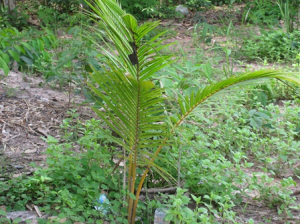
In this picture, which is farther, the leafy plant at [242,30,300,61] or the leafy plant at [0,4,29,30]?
the leafy plant at [0,4,29,30]

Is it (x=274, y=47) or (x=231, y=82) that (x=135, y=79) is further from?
(x=274, y=47)

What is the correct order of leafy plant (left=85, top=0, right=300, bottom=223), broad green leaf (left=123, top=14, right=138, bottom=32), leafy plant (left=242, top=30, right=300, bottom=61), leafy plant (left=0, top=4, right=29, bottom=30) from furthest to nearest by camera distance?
1. leafy plant (left=0, top=4, right=29, bottom=30)
2. leafy plant (left=242, top=30, right=300, bottom=61)
3. leafy plant (left=85, top=0, right=300, bottom=223)
4. broad green leaf (left=123, top=14, right=138, bottom=32)

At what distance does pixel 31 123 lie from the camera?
359 centimetres

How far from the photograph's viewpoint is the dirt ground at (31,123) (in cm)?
270

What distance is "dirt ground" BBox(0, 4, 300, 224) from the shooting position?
8.87 ft

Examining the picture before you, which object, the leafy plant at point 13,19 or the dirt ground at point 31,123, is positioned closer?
the dirt ground at point 31,123

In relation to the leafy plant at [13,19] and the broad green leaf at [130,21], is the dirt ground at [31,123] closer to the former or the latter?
the broad green leaf at [130,21]

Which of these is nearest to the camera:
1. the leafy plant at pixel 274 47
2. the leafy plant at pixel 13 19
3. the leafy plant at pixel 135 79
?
the leafy plant at pixel 135 79

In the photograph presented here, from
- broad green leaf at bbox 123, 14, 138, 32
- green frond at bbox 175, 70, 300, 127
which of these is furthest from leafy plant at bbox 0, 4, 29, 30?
broad green leaf at bbox 123, 14, 138, 32

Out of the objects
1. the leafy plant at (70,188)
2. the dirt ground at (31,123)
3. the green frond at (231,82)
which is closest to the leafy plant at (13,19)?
the dirt ground at (31,123)

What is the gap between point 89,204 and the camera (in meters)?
2.21

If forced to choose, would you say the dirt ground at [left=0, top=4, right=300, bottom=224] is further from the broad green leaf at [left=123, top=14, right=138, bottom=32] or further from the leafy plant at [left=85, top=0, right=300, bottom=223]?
the broad green leaf at [left=123, top=14, right=138, bottom=32]

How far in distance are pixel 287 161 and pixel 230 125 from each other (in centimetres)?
58

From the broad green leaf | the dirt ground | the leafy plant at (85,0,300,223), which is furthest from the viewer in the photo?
the dirt ground
